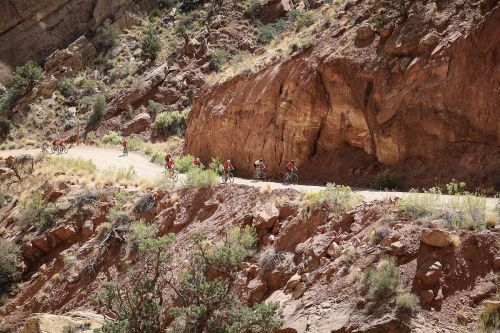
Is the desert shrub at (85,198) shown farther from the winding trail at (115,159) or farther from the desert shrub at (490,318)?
the desert shrub at (490,318)

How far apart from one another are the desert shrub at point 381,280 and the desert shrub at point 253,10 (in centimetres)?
4380

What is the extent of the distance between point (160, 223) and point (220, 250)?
6.72m

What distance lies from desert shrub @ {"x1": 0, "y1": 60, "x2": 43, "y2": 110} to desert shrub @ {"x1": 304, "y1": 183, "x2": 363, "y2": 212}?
140 ft

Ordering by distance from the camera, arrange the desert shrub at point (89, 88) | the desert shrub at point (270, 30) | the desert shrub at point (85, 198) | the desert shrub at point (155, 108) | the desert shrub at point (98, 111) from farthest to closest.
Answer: the desert shrub at point (89, 88)
the desert shrub at point (270, 30)
the desert shrub at point (98, 111)
the desert shrub at point (155, 108)
the desert shrub at point (85, 198)

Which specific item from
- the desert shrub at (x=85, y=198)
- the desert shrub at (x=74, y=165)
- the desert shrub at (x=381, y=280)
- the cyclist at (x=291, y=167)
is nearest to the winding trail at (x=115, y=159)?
the desert shrub at (x=74, y=165)

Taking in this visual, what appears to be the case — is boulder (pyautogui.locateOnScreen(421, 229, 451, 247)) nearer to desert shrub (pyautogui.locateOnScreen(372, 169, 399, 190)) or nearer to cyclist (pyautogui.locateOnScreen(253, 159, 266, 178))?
desert shrub (pyautogui.locateOnScreen(372, 169, 399, 190))

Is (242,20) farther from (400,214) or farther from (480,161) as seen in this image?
(400,214)

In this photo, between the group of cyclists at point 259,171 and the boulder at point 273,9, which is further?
the boulder at point 273,9

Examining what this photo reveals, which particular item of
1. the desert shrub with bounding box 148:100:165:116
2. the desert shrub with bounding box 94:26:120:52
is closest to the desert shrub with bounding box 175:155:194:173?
the desert shrub with bounding box 148:100:165:116

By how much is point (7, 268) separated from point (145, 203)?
602cm

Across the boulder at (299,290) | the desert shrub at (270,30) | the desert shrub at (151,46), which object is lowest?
the boulder at (299,290)

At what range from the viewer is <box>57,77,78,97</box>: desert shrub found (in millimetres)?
50969

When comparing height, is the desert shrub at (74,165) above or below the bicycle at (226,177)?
above

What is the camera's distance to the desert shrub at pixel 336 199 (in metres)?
14.5
